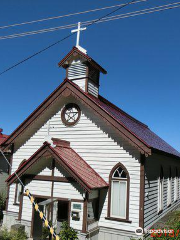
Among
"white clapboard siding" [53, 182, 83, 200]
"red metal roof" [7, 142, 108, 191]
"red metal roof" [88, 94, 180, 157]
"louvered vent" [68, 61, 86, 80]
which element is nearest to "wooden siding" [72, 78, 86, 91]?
"louvered vent" [68, 61, 86, 80]

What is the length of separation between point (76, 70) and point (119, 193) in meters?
7.91

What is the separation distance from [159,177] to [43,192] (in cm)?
A: 712

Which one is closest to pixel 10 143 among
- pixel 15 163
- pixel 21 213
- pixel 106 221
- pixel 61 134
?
pixel 15 163

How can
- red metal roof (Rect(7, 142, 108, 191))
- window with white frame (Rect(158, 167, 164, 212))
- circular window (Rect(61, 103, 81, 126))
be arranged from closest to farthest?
red metal roof (Rect(7, 142, 108, 191))
circular window (Rect(61, 103, 81, 126))
window with white frame (Rect(158, 167, 164, 212))

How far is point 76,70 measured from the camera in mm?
16156

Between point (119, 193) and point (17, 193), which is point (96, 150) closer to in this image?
point (119, 193)

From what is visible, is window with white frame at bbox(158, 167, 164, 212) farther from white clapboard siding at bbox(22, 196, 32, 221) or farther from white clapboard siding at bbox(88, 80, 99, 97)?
white clapboard siding at bbox(22, 196, 32, 221)

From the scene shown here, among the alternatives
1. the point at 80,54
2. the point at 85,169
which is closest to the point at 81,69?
the point at 80,54

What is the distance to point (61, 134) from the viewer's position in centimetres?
1527

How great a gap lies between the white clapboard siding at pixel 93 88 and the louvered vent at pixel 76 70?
70 centimetres

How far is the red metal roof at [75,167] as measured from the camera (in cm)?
1175

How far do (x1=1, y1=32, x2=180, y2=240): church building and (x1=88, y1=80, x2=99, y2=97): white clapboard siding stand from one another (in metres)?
0.13

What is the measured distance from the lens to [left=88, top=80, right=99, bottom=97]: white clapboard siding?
629 inches

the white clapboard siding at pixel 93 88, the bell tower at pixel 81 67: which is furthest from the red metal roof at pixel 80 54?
the white clapboard siding at pixel 93 88
